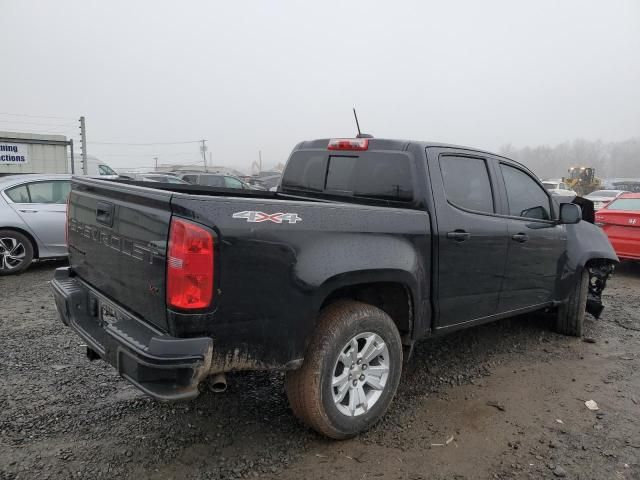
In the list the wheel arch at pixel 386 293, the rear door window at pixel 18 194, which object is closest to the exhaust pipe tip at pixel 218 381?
the wheel arch at pixel 386 293

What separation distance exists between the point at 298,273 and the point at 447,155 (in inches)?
67.1

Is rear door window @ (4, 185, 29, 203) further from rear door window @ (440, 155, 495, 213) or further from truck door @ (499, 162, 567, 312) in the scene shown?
truck door @ (499, 162, 567, 312)

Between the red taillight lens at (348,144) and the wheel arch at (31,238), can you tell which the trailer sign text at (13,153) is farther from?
the red taillight lens at (348,144)

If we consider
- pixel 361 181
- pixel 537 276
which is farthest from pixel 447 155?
pixel 537 276

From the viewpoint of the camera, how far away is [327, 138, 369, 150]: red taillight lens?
11.9 feet

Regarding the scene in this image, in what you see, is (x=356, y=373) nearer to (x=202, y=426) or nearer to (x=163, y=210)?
(x=202, y=426)

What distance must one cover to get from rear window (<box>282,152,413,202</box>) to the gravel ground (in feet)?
5.08

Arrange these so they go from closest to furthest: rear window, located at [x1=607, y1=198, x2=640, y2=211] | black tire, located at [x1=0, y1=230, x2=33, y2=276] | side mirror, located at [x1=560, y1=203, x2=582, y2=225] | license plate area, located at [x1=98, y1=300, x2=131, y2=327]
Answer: license plate area, located at [x1=98, y1=300, x2=131, y2=327]
side mirror, located at [x1=560, y1=203, x2=582, y2=225]
black tire, located at [x1=0, y1=230, x2=33, y2=276]
rear window, located at [x1=607, y1=198, x2=640, y2=211]

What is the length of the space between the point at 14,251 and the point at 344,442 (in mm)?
6167

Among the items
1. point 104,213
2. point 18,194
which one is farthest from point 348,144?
point 18,194

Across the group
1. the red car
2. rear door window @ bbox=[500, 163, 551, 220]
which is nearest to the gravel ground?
rear door window @ bbox=[500, 163, 551, 220]

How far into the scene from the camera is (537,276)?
4.27 meters

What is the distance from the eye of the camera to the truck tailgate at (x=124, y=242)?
2340 millimetres

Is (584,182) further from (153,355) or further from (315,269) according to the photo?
(153,355)
